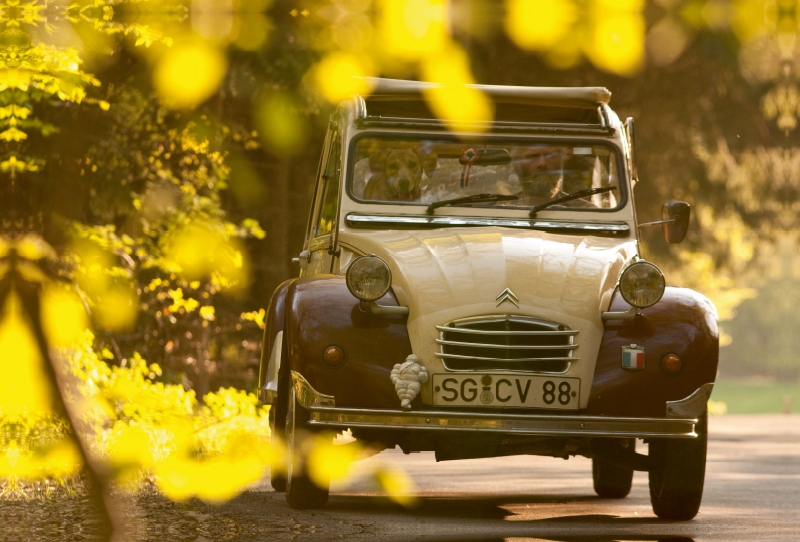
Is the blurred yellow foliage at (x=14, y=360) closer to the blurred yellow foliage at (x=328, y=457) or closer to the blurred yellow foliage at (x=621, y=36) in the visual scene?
the blurred yellow foliage at (x=621, y=36)

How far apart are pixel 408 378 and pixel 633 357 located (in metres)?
1.13

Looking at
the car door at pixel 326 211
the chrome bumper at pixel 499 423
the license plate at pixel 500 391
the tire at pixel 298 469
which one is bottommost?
the tire at pixel 298 469

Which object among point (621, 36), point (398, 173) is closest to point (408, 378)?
point (398, 173)

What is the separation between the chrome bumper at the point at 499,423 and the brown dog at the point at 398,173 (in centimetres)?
213

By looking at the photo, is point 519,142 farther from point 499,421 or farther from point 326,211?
point 499,421

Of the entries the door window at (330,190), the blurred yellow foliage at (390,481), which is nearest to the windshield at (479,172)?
the door window at (330,190)

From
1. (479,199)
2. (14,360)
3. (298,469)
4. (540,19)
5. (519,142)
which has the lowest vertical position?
(298,469)

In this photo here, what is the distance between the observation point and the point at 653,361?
6340mm

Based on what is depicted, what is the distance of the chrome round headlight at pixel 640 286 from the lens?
6.38 m

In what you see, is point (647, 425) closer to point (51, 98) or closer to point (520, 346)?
point (520, 346)

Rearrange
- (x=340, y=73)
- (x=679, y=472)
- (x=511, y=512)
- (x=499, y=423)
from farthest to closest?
1. (x=511, y=512)
2. (x=679, y=472)
3. (x=499, y=423)
4. (x=340, y=73)

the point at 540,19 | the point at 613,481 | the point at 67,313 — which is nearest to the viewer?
the point at 540,19

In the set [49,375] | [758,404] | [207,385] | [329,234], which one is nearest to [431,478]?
[329,234]

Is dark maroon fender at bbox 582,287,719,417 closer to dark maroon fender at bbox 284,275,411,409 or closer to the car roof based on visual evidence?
dark maroon fender at bbox 284,275,411,409
